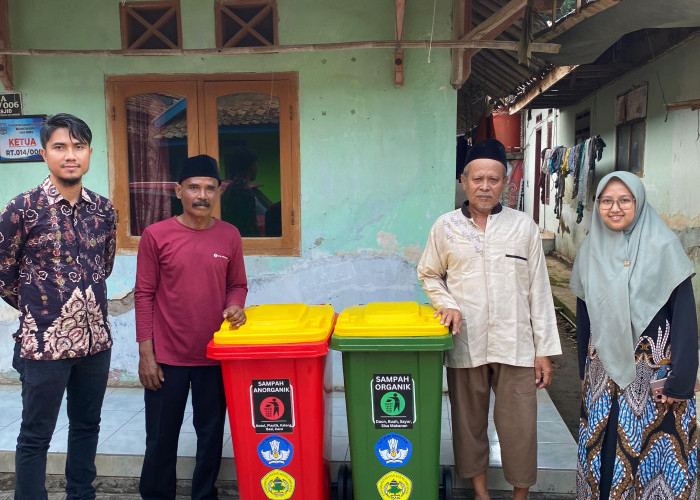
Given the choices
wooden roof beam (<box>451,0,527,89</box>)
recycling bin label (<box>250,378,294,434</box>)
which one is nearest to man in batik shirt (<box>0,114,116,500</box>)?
recycling bin label (<box>250,378,294,434</box>)

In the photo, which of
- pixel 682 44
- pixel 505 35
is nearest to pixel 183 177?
pixel 505 35

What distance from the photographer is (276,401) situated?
248cm

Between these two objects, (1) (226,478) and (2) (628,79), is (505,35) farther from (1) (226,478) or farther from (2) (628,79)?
(1) (226,478)

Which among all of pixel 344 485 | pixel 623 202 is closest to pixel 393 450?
pixel 344 485

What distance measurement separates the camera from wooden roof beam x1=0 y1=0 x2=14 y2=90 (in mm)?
3975

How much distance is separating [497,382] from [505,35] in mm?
3799

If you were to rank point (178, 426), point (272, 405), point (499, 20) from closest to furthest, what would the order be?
point (272, 405)
point (178, 426)
point (499, 20)

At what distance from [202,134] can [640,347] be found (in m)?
3.19

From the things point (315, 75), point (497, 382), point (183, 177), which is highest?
point (315, 75)

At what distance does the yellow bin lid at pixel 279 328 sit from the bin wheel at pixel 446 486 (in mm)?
1002

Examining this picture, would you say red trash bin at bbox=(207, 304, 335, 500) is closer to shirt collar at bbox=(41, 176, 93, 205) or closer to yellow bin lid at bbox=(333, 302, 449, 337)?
yellow bin lid at bbox=(333, 302, 449, 337)

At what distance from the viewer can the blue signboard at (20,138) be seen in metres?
4.17

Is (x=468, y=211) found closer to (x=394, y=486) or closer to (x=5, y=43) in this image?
(x=394, y=486)

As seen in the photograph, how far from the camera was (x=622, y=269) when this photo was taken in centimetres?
244
